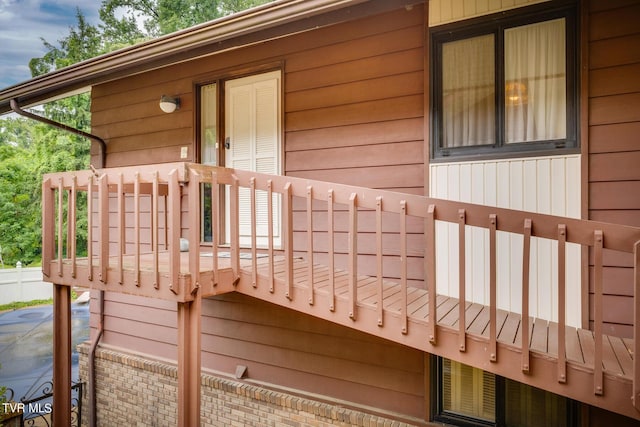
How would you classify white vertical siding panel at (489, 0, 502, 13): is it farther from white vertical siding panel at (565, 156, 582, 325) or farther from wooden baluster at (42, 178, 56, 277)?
wooden baluster at (42, 178, 56, 277)

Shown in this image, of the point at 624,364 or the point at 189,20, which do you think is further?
the point at 189,20

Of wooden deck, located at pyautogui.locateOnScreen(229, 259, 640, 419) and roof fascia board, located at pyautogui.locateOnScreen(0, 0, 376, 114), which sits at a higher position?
roof fascia board, located at pyautogui.locateOnScreen(0, 0, 376, 114)

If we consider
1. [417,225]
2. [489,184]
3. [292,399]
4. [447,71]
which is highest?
[447,71]

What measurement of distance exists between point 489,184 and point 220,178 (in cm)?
205

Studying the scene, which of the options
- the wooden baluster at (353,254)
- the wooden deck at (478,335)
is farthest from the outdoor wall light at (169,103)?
the wooden baluster at (353,254)

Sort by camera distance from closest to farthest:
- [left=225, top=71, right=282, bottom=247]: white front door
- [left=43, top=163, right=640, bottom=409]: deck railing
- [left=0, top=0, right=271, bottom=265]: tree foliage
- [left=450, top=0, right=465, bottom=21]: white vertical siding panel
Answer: [left=43, top=163, right=640, bottom=409]: deck railing, [left=450, top=0, right=465, bottom=21]: white vertical siding panel, [left=225, top=71, right=282, bottom=247]: white front door, [left=0, top=0, right=271, bottom=265]: tree foliage

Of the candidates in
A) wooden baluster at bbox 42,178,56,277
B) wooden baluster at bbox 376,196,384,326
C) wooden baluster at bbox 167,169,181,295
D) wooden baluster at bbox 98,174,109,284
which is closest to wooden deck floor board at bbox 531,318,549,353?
wooden baluster at bbox 376,196,384,326

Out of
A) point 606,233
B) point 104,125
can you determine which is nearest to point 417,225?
point 606,233

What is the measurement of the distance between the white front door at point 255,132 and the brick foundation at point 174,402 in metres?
1.54

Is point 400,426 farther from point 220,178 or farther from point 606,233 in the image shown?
point 220,178

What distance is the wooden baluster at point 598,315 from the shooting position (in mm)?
1714

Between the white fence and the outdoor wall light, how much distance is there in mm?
12443

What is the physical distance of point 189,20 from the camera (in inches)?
510

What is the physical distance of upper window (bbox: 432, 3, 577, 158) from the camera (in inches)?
106
